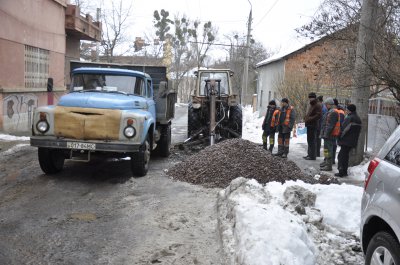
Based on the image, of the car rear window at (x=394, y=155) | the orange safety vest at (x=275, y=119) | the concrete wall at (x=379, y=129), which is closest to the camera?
the car rear window at (x=394, y=155)

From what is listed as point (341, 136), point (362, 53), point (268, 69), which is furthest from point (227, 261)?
point (268, 69)

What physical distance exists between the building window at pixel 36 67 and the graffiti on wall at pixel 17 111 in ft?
2.25

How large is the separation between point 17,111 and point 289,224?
14057 mm

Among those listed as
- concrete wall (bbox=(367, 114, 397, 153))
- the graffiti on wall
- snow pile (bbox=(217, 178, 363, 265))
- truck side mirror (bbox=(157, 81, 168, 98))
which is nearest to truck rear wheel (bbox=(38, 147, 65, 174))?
truck side mirror (bbox=(157, 81, 168, 98))

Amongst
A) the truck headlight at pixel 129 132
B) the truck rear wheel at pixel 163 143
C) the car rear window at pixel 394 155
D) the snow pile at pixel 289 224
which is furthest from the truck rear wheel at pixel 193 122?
the car rear window at pixel 394 155

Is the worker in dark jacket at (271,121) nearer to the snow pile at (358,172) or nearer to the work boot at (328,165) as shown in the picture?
the work boot at (328,165)

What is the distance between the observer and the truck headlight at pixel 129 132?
7.51 m

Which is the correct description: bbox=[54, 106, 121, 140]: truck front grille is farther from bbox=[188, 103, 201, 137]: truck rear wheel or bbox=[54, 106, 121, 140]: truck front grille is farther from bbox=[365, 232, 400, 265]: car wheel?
bbox=[188, 103, 201, 137]: truck rear wheel

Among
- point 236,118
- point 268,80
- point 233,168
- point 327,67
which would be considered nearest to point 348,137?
point 233,168

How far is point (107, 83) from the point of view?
345 inches

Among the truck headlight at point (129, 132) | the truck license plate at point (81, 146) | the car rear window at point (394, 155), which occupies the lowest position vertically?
the truck license plate at point (81, 146)

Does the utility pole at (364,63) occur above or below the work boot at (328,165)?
above

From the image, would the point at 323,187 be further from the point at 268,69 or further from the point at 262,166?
the point at 268,69

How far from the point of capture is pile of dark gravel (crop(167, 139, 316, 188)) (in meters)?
7.86
